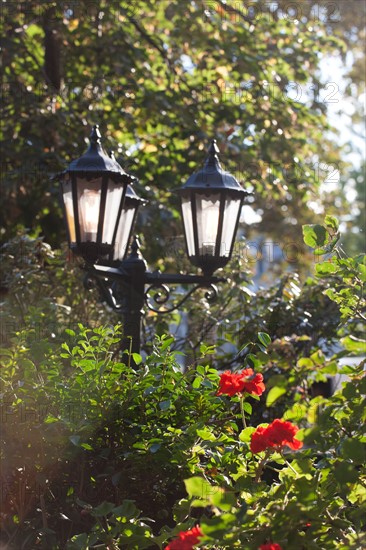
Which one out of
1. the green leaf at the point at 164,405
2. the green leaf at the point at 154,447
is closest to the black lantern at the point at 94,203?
the green leaf at the point at 164,405

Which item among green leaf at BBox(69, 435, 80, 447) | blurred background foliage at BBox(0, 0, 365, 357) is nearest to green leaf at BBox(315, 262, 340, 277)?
green leaf at BBox(69, 435, 80, 447)

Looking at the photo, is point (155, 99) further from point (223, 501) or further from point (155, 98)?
point (223, 501)

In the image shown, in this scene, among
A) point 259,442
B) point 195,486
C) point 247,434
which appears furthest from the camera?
point 247,434

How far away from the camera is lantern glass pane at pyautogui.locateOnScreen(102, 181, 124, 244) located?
4242 mm

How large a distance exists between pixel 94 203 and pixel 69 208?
19 centimetres

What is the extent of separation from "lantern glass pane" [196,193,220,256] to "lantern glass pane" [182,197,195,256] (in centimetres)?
6

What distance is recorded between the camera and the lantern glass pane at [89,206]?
4227mm

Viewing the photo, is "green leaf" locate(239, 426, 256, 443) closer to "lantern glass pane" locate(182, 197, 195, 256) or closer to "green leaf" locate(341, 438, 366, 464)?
"green leaf" locate(341, 438, 366, 464)

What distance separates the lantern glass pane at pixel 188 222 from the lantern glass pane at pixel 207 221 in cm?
6

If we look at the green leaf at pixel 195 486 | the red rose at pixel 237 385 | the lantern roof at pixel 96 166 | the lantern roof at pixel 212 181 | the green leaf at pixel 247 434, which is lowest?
the green leaf at pixel 247 434

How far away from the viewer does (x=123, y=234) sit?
483 cm

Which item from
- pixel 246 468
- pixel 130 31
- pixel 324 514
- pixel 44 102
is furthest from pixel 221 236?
pixel 130 31

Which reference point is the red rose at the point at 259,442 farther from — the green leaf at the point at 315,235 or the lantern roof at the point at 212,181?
the lantern roof at the point at 212,181

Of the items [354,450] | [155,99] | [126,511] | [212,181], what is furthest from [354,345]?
[155,99]
